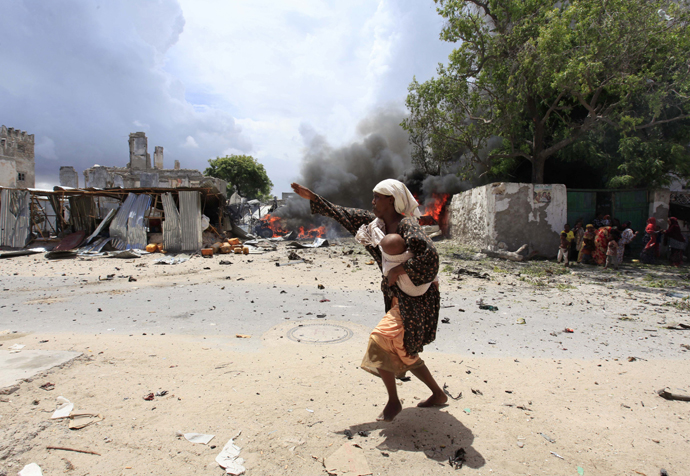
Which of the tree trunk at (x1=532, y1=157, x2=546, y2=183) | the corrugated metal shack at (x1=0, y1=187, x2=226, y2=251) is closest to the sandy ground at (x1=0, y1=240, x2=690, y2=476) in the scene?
the corrugated metal shack at (x1=0, y1=187, x2=226, y2=251)

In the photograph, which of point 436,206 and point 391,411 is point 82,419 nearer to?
point 391,411

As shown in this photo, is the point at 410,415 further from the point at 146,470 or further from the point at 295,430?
the point at 146,470

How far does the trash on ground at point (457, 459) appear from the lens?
198cm

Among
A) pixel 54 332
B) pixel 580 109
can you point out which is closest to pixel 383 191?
pixel 54 332

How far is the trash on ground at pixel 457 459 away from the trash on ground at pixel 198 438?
1.44 metres

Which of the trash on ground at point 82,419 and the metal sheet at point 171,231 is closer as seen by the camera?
the trash on ground at point 82,419

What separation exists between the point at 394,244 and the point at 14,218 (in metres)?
18.0

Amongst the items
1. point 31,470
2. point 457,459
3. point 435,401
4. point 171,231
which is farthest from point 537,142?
point 31,470

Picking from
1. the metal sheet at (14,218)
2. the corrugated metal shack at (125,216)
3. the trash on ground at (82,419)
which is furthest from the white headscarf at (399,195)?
the metal sheet at (14,218)

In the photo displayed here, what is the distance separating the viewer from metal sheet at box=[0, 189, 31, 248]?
1379 centimetres

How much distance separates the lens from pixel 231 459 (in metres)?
1.97

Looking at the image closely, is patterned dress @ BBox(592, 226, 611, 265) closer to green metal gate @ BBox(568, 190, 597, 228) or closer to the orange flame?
green metal gate @ BBox(568, 190, 597, 228)

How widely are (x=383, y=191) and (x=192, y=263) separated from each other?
1021 centimetres

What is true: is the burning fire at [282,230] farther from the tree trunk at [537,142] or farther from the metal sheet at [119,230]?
the tree trunk at [537,142]
